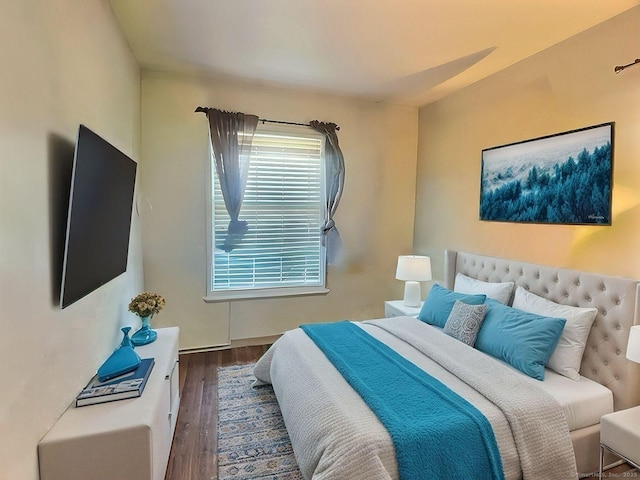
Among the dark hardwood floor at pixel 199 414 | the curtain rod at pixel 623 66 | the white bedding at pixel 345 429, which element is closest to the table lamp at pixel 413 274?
the white bedding at pixel 345 429

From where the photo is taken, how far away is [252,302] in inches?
148

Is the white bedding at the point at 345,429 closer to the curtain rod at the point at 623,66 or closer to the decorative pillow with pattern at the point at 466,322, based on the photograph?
the decorative pillow with pattern at the point at 466,322

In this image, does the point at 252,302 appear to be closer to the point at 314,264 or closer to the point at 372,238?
the point at 314,264

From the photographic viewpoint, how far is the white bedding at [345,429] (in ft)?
4.85

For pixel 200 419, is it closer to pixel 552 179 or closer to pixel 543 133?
pixel 552 179

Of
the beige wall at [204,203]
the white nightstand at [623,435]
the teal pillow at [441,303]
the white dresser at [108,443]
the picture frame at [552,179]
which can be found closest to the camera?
the white dresser at [108,443]

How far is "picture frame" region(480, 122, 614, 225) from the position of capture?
229cm

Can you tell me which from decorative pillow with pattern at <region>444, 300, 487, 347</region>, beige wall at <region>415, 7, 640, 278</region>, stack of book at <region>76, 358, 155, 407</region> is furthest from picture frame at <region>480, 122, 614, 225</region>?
stack of book at <region>76, 358, 155, 407</region>

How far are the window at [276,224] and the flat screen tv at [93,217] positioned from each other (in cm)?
142

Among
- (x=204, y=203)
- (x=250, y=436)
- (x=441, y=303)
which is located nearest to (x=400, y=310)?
(x=441, y=303)

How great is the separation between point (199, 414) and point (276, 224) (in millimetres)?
1986

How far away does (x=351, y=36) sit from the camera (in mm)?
2562

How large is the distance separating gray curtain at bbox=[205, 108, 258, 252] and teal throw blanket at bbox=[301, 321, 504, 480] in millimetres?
2081

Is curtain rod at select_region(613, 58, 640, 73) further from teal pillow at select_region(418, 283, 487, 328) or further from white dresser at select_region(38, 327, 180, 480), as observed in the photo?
white dresser at select_region(38, 327, 180, 480)
